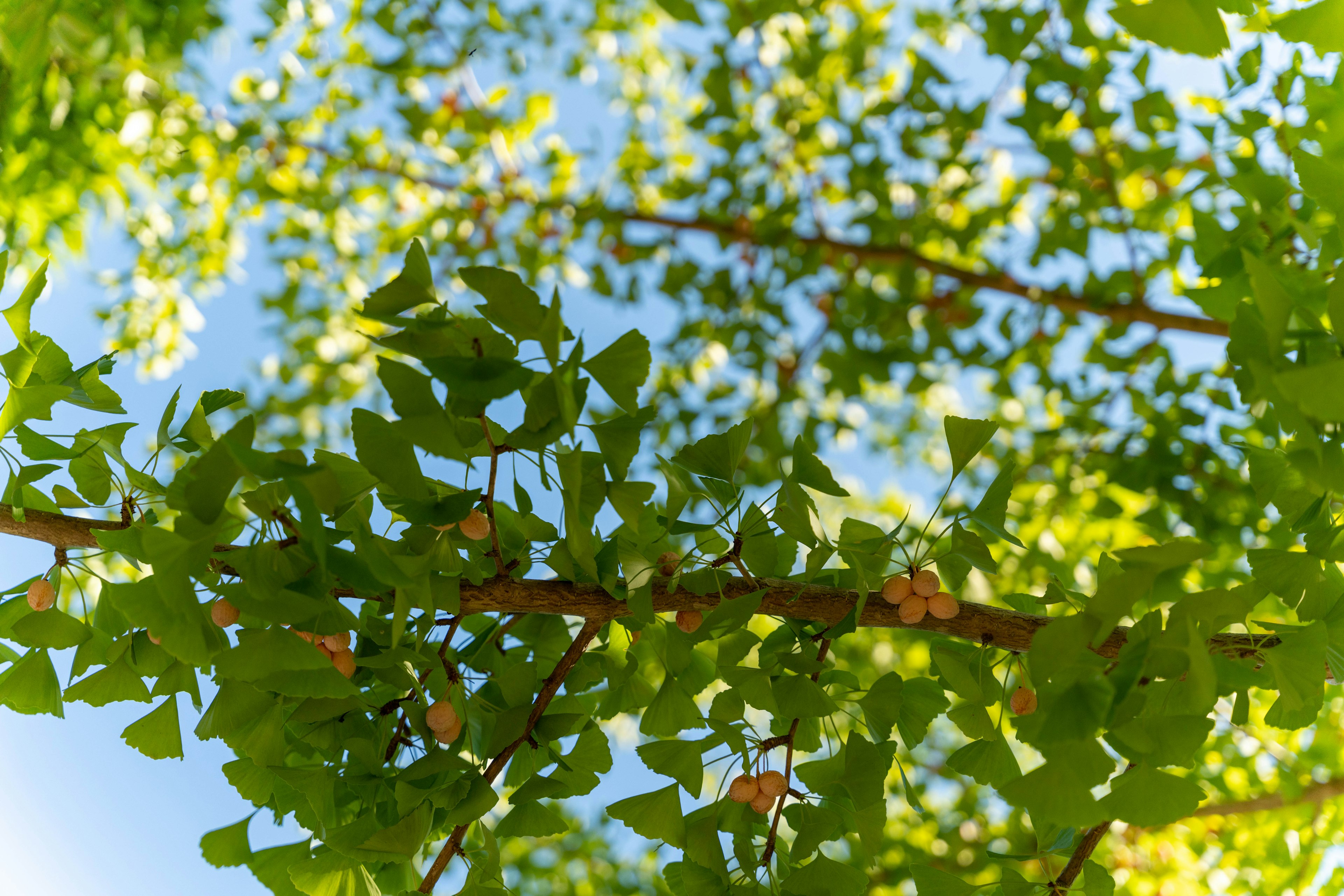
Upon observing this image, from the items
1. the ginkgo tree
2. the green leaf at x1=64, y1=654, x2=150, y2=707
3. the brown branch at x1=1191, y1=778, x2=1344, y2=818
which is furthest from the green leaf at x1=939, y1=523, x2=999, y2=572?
the brown branch at x1=1191, y1=778, x2=1344, y2=818

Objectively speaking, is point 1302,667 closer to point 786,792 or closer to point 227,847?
point 786,792

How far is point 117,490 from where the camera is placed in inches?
19.3

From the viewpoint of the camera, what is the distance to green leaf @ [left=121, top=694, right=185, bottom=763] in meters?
0.48

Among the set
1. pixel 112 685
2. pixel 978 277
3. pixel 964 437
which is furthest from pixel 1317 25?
pixel 978 277

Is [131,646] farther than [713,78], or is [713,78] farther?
[713,78]

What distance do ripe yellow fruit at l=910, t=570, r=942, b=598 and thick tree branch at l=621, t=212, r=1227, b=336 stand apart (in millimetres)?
780

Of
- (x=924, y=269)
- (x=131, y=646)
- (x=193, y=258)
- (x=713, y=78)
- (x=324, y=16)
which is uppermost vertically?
(x=324, y=16)

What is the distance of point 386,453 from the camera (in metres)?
0.38

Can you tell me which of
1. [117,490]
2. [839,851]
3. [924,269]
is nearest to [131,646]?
[117,490]

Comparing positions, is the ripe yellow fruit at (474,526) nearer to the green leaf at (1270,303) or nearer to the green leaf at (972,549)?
the green leaf at (972,549)

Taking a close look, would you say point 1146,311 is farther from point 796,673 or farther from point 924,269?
point 796,673

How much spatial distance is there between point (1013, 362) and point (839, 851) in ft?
3.04

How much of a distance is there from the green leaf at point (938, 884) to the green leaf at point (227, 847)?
44 centimetres

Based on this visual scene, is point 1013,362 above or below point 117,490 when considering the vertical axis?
above
